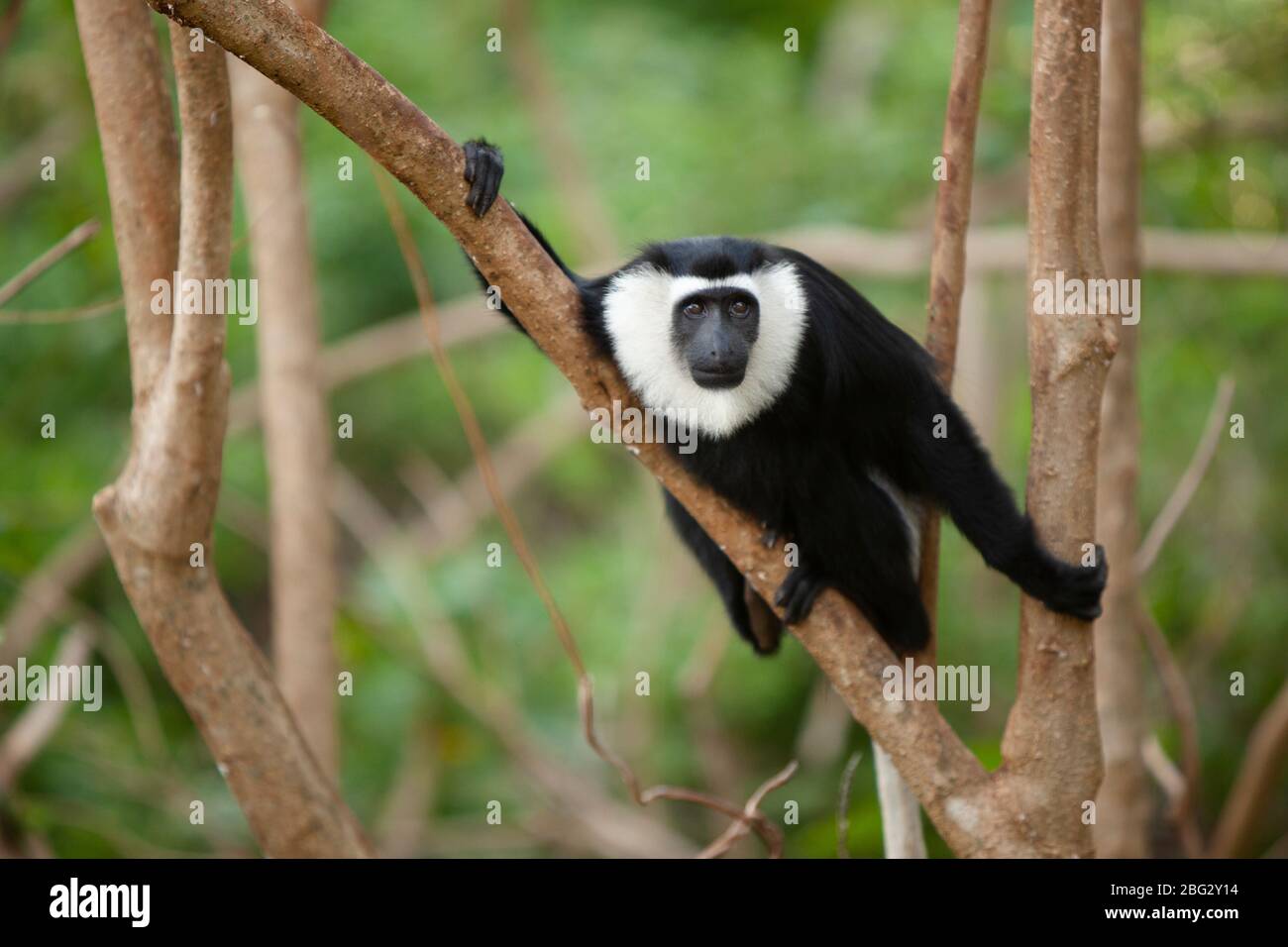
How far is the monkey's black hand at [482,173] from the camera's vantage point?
11.2ft

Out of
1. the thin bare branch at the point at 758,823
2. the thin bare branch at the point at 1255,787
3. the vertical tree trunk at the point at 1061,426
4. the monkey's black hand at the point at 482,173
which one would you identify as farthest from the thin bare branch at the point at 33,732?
the thin bare branch at the point at 1255,787

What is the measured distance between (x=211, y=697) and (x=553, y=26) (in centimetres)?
1184

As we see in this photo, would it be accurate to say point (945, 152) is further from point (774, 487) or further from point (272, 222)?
point (272, 222)

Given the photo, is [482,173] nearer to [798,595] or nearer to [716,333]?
[716,333]

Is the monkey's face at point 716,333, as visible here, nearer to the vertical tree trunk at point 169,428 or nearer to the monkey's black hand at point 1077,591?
the monkey's black hand at point 1077,591

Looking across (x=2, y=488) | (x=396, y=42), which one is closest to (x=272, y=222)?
(x=2, y=488)

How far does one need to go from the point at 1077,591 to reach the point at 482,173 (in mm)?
2090

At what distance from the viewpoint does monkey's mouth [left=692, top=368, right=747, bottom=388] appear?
13.9 feet

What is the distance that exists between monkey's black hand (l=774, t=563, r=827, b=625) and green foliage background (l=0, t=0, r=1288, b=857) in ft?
6.91

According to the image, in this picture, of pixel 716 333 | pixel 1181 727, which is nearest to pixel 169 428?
pixel 716 333

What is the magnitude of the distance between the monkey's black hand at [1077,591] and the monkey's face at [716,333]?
3.99 feet

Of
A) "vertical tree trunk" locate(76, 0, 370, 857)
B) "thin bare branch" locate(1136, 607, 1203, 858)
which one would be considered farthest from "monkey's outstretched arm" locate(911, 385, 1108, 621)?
"vertical tree trunk" locate(76, 0, 370, 857)

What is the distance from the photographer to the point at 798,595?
402cm

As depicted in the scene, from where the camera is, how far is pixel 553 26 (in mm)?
14570
